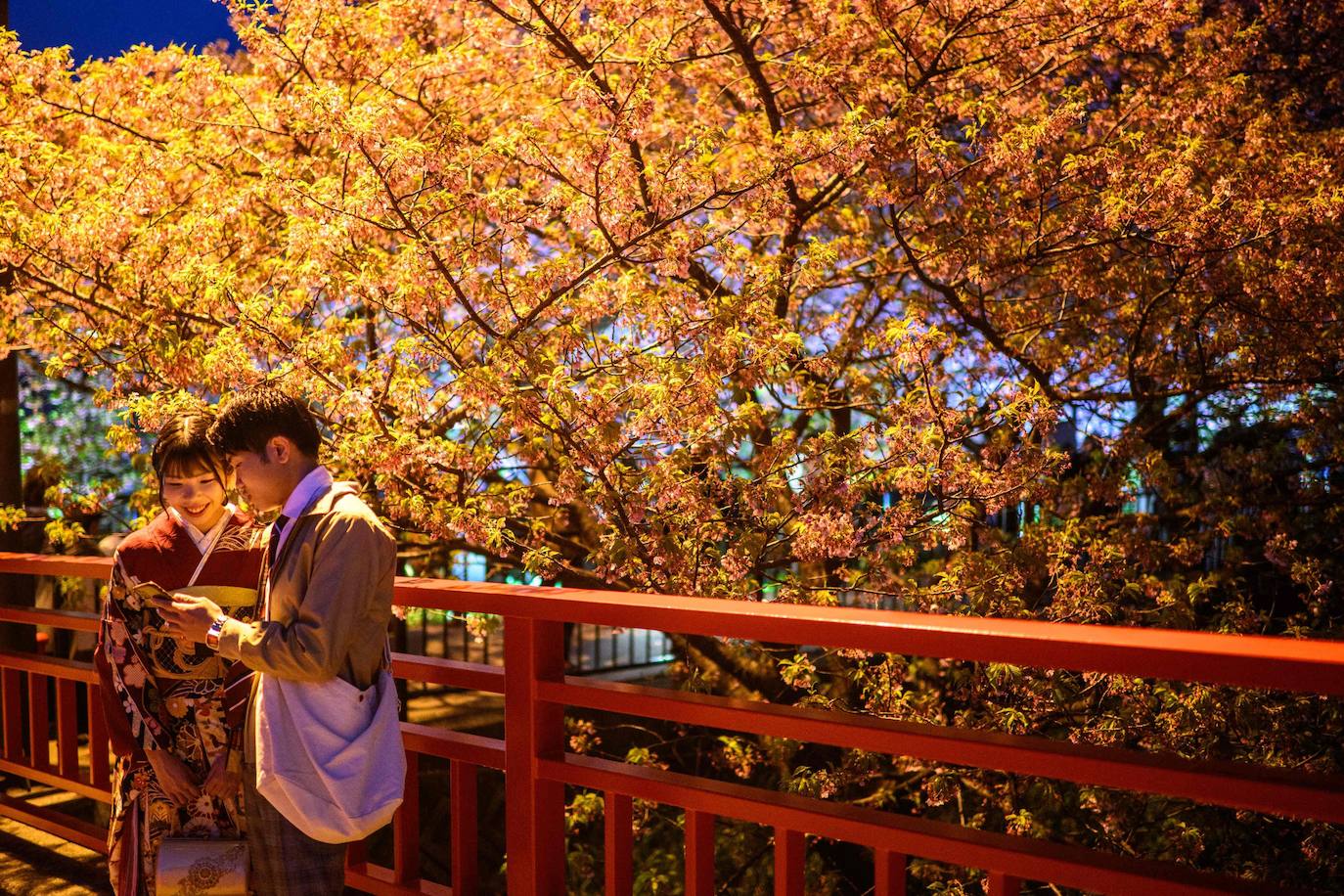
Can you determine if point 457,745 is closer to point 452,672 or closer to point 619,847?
point 452,672

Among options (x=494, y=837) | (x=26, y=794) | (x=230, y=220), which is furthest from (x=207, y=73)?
(x=494, y=837)

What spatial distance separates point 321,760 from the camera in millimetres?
2154

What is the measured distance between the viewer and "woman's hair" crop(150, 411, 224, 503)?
2693 mm

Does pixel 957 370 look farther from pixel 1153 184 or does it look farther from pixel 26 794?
pixel 26 794

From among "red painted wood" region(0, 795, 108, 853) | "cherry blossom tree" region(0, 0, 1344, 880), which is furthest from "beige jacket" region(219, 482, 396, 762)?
"cherry blossom tree" region(0, 0, 1344, 880)

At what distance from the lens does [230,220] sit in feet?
21.0

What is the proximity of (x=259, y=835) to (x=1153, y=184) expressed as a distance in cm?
488

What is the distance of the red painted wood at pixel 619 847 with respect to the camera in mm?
2541

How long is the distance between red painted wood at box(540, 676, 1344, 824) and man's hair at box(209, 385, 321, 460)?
3.23 ft

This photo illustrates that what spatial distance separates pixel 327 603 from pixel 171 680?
Result: 0.91 meters

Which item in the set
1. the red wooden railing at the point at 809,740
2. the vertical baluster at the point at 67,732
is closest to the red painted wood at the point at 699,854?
the red wooden railing at the point at 809,740

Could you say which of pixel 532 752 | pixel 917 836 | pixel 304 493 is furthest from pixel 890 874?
pixel 304 493

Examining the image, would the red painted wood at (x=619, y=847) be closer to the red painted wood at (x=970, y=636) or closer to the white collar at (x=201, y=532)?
the red painted wood at (x=970, y=636)

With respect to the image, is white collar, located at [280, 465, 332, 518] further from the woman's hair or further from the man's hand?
the woman's hair
